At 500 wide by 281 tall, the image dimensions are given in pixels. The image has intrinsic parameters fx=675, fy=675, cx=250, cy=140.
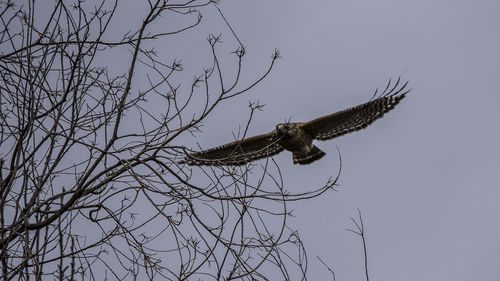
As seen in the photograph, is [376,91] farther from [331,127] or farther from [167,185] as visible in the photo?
[167,185]

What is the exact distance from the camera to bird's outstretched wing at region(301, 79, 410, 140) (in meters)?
9.82

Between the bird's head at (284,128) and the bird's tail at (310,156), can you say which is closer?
the bird's head at (284,128)

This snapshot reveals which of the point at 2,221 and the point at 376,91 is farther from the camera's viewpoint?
the point at 376,91

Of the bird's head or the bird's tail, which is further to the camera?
the bird's tail

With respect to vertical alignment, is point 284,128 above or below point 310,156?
below

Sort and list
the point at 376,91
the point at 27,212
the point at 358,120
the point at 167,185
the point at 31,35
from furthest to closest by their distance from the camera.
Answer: the point at 358,120 < the point at 376,91 < the point at 31,35 < the point at 167,185 < the point at 27,212

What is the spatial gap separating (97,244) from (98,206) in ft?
0.81

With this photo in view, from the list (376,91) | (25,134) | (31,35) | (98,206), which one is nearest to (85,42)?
(31,35)

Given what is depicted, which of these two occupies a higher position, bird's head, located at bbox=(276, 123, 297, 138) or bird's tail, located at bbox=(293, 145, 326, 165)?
bird's tail, located at bbox=(293, 145, 326, 165)

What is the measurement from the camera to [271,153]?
10.6m

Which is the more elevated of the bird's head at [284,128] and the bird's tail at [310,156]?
the bird's tail at [310,156]

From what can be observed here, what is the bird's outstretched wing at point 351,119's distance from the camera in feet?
32.2

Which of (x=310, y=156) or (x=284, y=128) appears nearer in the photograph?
(x=284, y=128)

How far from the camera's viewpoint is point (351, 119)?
33.4 feet
